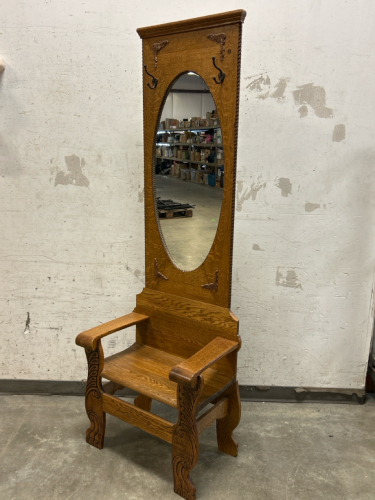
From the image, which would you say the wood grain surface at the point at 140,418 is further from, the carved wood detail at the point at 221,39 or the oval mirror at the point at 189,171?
the carved wood detail at the point at 221,39

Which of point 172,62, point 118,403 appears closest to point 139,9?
point 172,62

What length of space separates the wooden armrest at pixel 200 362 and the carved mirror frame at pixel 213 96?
0.58ft

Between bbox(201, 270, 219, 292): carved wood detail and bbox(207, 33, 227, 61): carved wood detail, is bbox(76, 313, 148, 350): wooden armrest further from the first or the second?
bbox(207, 33, 227, 61): carved wood detail

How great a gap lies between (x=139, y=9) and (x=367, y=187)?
149cm

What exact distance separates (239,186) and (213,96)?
2.04 feet

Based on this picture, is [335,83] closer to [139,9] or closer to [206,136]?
[206,136]

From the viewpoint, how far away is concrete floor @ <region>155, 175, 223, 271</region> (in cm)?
184

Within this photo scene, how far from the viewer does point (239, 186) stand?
221cm

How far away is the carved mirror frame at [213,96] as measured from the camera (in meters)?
1.62

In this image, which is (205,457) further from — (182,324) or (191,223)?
(191,223)

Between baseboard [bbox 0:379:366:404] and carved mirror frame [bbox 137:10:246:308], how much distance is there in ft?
3.07

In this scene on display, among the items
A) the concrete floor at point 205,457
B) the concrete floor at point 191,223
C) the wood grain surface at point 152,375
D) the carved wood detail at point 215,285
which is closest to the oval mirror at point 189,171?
the concrete floor at point 191,223

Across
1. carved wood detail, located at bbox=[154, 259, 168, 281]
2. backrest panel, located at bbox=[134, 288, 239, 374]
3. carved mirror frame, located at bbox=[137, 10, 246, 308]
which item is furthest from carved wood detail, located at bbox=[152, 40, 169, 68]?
backrest panel, located at bbox=[134, 288, 239, 374]

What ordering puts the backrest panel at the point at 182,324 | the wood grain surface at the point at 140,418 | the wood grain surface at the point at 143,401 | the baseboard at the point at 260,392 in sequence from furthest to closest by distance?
the baseboard at the point at 260,392 → the wood grain surface at the point at 143,401 → the backrest panel at the point at 182,324 → the wood grain surface at the point at 140,418
